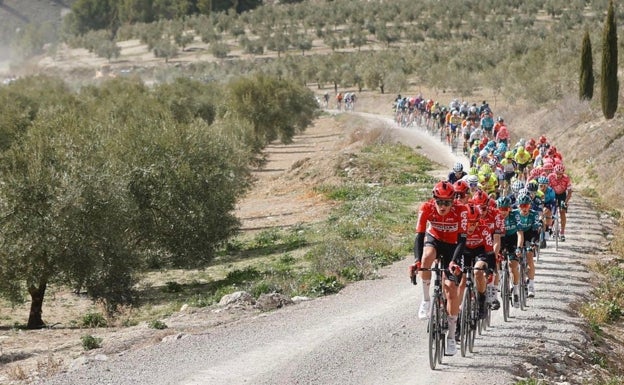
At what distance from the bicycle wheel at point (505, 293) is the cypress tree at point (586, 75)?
36822mm

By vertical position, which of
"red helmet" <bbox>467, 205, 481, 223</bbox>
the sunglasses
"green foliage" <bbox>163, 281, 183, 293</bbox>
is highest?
the sunglasses

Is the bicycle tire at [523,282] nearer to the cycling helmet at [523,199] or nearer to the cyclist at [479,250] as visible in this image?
the cycling helmet at [523,199]

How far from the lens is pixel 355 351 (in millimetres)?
14609

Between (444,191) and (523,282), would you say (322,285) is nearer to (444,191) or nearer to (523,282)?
(523,282)

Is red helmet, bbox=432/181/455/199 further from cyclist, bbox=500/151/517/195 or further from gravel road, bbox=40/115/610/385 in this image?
cyclist, bbox=500/151/517/195

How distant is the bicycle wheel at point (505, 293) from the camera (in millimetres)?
16266

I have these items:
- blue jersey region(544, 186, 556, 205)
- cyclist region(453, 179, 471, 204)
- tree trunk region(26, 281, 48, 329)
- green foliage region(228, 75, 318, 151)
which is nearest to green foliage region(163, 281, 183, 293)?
tree trunk region(26, 281, 48, 329)

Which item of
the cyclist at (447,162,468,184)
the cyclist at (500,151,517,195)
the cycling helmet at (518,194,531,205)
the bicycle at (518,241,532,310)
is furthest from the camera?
the cyclist at (500,151,517,195)

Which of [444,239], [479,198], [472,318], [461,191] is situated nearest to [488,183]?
[479,198]

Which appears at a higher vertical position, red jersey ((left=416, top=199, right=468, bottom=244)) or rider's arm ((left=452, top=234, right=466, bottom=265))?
red jersey ((left=416, top=199, right=468, bottom=244))

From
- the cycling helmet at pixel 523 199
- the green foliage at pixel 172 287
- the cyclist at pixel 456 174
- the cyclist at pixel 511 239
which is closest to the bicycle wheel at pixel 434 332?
the cyclist at pixel 511 239

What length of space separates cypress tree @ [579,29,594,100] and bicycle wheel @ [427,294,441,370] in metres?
40.7

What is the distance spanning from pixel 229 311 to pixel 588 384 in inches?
322

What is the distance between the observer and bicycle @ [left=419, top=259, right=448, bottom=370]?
41.5 feet
